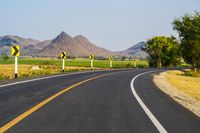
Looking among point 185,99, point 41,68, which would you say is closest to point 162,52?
point 41,68

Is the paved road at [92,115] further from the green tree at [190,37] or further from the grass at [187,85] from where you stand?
the green tree at [190,37]

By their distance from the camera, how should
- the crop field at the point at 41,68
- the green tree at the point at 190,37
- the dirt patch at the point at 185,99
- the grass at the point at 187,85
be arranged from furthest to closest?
the green tree at the point at 190,37 → the crop field at the point at 41,68 → the grass at the point at 187,85 → the dirt patch at the point at 185,99

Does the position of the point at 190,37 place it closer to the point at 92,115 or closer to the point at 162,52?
the point at 162,52

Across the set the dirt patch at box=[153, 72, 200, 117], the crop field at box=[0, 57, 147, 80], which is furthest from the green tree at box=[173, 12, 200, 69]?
the dirt patch at box=[153, 72, 200, 117]

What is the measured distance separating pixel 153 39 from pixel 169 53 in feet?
18.2

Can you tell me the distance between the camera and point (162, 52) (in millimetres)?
83188

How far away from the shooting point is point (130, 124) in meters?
8.69

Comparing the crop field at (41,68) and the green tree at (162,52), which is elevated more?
the green tree at (162,52)

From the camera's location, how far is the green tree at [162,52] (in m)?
82.8

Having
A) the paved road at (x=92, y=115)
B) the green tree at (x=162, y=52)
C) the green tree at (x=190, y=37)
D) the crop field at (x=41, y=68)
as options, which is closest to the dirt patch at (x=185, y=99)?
the paved road at (x=92, y=115)

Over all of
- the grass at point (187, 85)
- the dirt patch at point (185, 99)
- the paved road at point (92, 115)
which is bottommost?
the grass at point (187, 85)

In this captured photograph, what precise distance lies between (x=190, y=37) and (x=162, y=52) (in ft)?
90.5

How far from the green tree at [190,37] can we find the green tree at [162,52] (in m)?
23.7

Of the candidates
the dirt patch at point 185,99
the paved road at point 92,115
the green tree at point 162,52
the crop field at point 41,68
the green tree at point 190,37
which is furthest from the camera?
the green tree at point 162,52
